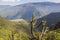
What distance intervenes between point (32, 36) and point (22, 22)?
97422mm

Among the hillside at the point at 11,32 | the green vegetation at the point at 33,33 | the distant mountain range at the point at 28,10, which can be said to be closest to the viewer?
the green vegetation at the point at 33,33

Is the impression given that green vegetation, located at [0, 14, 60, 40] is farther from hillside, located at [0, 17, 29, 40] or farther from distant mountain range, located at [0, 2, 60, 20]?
distant mountain range, located at [0, 2, 60, 20]

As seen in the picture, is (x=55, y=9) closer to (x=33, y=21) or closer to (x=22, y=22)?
(x=22, y=22)

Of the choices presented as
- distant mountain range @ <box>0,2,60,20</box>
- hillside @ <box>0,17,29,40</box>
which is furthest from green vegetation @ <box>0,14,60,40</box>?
distant mountain range @ <box>0,2,60,20</box>

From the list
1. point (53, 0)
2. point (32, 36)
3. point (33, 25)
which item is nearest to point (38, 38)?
point (32, 36)

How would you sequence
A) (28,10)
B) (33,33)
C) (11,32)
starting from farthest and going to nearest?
(28,10) < (11,32) < (33,33)

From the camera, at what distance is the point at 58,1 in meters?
169

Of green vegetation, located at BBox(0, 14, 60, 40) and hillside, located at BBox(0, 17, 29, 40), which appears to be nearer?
green vegetation, located at BBox(0, 14, 60, 40)

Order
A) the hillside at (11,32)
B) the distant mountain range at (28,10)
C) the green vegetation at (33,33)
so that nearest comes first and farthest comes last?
the green vegetation at (33,33), the hillside at (11,32), the distant mountain range at (28,10)

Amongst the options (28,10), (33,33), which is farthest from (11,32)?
(28,10)

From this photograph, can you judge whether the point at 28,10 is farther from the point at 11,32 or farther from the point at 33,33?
the point at 33,33

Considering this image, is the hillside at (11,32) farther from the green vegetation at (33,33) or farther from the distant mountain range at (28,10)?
the distant mountain range at (28,10)

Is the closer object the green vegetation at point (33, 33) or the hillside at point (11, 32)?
the green vegetation at point (33, 33)

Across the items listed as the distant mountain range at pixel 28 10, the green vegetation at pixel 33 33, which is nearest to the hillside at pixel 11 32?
the green vegetation at pixel 33 33
